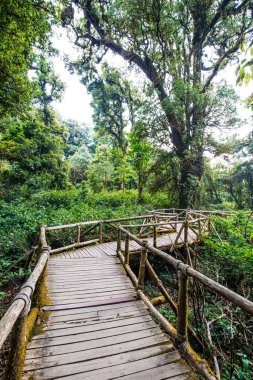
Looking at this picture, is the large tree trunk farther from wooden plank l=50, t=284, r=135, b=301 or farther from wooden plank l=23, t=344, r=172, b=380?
wooden plank l=23, t=344, r=172, b=380

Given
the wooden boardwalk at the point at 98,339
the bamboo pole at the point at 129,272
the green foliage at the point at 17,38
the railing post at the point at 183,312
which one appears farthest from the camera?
the green foliage at the point at 17,38

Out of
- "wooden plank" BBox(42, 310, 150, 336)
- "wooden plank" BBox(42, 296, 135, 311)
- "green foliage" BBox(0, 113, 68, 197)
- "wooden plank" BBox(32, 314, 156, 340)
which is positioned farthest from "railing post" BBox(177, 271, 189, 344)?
"green foliage" BBox(0, 113, 68, 197)

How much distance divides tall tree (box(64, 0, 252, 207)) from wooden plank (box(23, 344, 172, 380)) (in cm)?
1233

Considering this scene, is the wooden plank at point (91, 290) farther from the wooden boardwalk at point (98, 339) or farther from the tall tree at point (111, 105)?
the tall tree at point (111, 105)

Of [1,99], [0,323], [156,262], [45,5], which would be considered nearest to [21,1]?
[45,5]

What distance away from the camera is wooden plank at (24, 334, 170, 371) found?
6.90ft

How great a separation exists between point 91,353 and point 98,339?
26 cm

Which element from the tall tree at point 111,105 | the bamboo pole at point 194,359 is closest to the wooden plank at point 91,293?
the bamboo pole at point 194,359

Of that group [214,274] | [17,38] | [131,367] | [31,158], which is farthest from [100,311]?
[31,158]

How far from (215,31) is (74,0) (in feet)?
30.8

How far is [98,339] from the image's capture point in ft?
8.38

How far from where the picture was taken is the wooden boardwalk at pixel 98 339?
205 centimetres

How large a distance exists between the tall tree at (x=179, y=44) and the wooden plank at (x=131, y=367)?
1238 centimetres

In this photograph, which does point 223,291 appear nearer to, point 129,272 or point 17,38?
point 129,272
